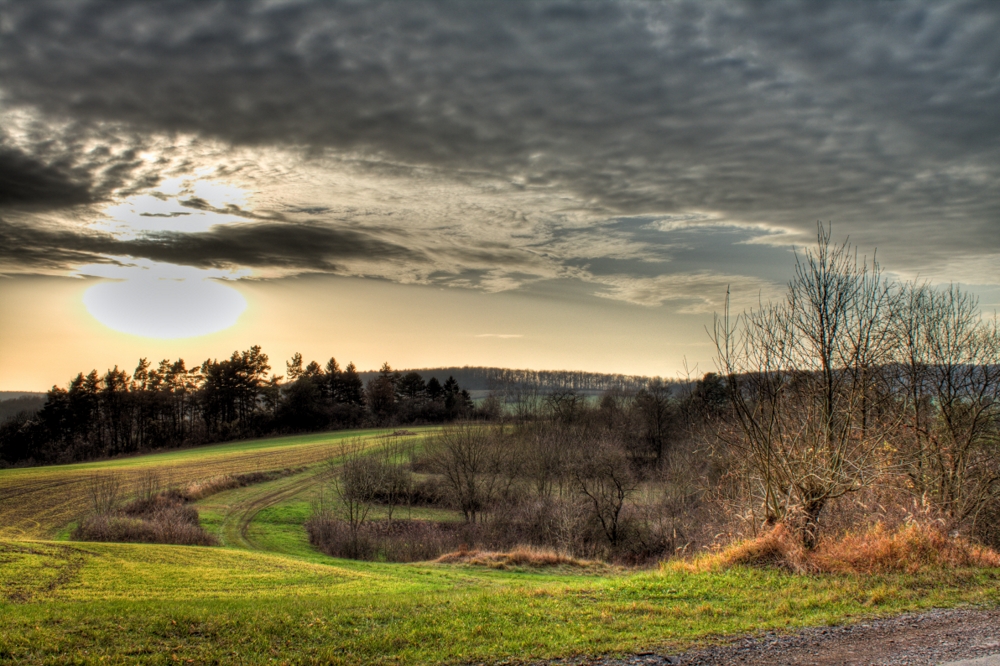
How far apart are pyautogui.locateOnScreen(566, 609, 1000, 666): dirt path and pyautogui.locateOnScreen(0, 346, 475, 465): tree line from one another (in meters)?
60.5

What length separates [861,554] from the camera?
37.3 feet

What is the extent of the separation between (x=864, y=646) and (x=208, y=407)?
298 feet

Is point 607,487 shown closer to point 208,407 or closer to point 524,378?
point 208,407

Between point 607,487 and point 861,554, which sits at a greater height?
point 861,554

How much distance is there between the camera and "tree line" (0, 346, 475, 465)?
7194cm

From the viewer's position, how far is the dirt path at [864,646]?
687 cm

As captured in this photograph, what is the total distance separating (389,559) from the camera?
30.5 m

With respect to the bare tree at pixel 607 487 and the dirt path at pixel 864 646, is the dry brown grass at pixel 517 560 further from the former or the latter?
the dirt path at pixel 864 646

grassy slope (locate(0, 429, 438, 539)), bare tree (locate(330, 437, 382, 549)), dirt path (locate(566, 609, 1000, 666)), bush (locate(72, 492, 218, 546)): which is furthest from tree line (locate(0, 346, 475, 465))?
dirt path (locate(566, 609, 1000, 666))

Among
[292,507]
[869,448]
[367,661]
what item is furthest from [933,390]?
[292,507]

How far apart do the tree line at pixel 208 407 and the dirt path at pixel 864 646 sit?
6048cm

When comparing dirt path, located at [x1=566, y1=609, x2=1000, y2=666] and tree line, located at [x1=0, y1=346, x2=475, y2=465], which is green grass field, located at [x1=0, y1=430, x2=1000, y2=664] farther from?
tree line, located at [x1=0, y1=346, x2=475, y2=465]

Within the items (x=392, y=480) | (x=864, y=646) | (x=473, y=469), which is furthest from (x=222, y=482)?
(x=864, y=646)

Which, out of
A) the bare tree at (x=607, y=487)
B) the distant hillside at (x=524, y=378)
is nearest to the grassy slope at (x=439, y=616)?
the bare tree at (x=607, y=487)
